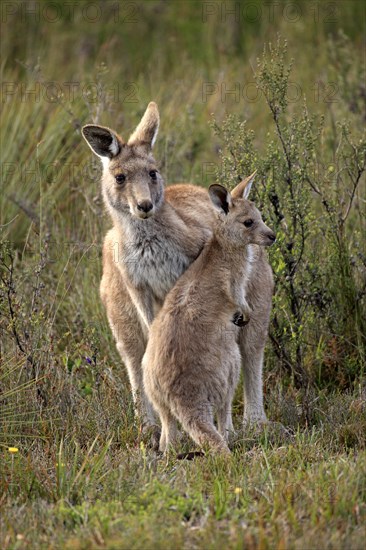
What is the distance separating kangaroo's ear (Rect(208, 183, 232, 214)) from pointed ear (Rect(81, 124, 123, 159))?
2.49ft

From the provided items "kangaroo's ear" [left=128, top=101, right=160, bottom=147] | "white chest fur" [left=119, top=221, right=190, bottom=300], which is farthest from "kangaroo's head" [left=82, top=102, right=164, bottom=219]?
"white chest fur" [left=119, top=221, right=190, bottom=300]

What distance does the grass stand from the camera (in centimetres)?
413

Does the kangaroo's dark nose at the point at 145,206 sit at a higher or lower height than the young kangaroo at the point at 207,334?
higher

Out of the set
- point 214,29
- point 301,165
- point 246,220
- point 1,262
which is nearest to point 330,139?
point 301,165

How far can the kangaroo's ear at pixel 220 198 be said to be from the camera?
5.59 meters

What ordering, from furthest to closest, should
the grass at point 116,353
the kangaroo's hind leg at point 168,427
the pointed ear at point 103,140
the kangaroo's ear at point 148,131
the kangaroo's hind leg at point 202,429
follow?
the kangaroo's ear at point 148,131 → the pointed ear at point 103,140 → the kangaroo's hind leg at point 168,427 → the kangaroo's hind leg at point 202,429 → the grass at point 116,353

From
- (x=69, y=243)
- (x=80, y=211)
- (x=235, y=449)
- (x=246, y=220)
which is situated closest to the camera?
(x=235, y=449)

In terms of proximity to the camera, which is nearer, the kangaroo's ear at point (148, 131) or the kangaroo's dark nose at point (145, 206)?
the kangaroo's dark nose at point (145, 206)

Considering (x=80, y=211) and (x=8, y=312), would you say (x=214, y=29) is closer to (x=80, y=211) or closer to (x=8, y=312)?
(x=80, y=211)

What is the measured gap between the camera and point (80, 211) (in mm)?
8203

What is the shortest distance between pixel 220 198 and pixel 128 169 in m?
0.63

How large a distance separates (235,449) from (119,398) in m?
1.11

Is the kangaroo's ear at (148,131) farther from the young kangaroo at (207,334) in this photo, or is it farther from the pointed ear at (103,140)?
the young kangaroo at (207,334)

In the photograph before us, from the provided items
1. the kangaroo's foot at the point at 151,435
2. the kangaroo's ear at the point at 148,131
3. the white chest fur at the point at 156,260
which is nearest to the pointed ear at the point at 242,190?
the white chest fur at the point at 156,260
